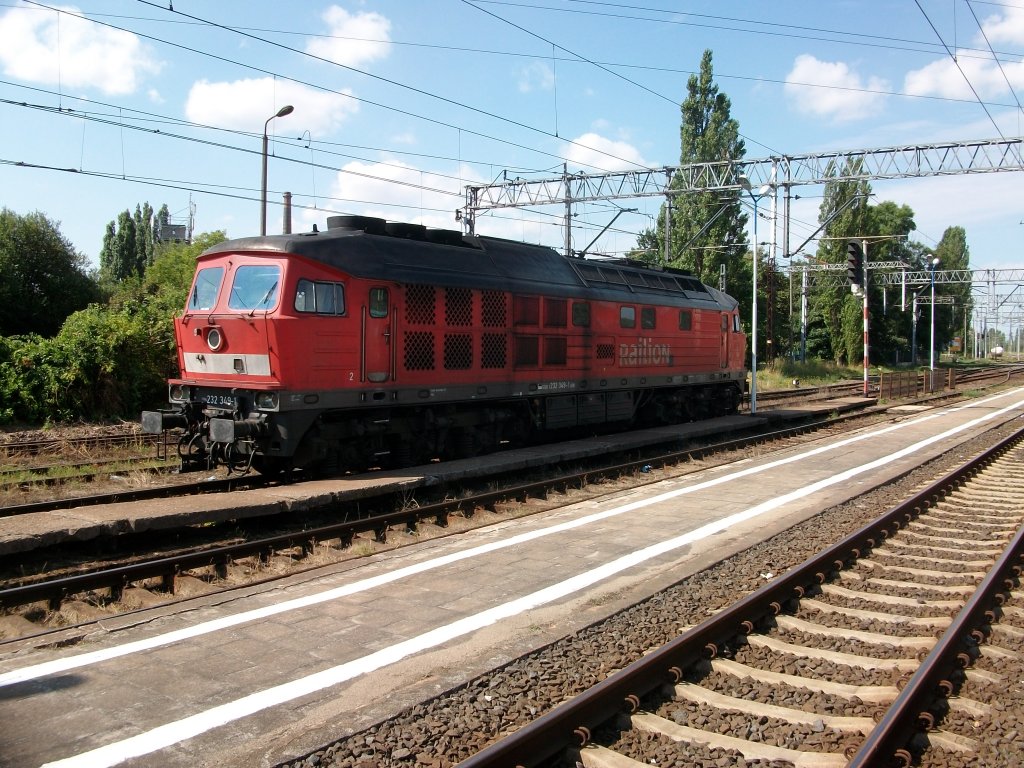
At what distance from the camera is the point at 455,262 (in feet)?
43.6

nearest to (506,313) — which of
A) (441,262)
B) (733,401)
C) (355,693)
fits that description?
(441,262)

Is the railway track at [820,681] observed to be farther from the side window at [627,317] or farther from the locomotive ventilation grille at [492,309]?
the side window at [627,317]

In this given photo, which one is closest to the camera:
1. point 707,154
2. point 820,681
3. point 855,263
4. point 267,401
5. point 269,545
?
point 820,681

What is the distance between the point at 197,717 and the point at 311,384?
21.5 ft

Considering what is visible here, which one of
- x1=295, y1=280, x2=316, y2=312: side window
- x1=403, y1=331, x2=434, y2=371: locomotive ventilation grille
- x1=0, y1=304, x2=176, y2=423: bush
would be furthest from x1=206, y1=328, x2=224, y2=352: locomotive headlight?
x1=0, y1=304, x2=176, y2=423: bush

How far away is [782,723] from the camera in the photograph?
4656 mm

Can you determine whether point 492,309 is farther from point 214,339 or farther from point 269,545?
point 269,545

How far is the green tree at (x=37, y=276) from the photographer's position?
28.8 m

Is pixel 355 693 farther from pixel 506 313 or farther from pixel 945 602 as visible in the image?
pixel 506 313

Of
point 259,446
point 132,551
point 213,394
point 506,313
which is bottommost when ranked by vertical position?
point 132,551

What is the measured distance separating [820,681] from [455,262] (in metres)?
9.51

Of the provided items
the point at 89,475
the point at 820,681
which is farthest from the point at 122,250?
the point at 820,681

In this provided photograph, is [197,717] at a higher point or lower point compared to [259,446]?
lower

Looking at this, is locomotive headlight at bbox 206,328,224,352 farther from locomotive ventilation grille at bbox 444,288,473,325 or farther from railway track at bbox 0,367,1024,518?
locomotive ventilation grille at bbox 444,288,473,325
